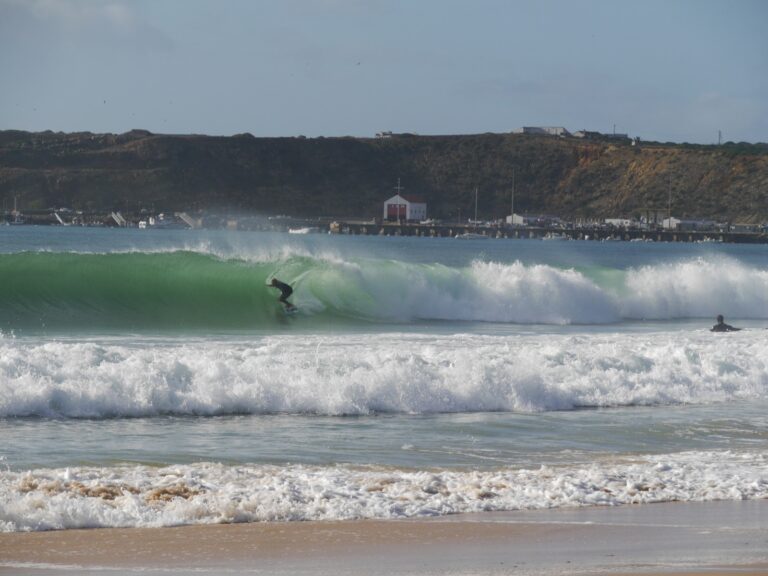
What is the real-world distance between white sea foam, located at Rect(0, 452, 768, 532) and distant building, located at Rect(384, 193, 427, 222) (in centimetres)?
12624

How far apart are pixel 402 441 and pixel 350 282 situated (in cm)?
1666

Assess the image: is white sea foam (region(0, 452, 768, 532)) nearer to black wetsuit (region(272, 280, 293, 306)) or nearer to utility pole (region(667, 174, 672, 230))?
black wetsuit (region(272, 280, 293, 306))

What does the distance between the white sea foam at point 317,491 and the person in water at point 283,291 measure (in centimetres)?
1656

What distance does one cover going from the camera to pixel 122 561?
7.13 meters

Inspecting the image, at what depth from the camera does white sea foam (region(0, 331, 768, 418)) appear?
13.1 m

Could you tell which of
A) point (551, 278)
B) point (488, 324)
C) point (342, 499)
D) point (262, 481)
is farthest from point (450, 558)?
point (551, 278)

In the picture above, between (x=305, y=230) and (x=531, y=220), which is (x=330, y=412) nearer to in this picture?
(x=305, y=230)

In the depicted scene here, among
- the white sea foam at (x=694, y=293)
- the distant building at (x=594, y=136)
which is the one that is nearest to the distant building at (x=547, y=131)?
the distant building at (x=594, y=136)

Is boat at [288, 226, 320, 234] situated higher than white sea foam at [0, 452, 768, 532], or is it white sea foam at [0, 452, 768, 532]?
boat at [288, 226, 320, 234]

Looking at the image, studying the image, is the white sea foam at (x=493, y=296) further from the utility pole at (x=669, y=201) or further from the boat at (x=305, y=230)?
the utility pole at (x=669, y=201)

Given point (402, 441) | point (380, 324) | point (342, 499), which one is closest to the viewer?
point (342, 499)

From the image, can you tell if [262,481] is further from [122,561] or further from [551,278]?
[551,278]

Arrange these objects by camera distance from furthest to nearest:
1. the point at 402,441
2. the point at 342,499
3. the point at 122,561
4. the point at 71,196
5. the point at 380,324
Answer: the point at 71,196 → the point at 380,324 → the point at 402,441 → the point at 342,499 → the point at 122,561

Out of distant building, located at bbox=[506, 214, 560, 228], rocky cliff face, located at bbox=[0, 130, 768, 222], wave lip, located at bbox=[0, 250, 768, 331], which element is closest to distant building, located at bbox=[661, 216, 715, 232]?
rocky cliff face, located at bbox=[0, 130, 768, 222]
